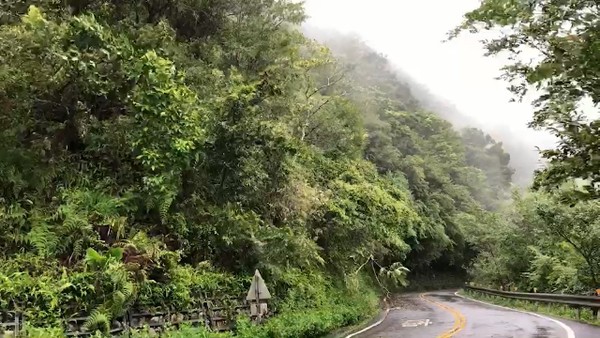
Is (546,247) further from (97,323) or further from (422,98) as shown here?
(422,98)

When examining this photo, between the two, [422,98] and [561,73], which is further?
[422,98]

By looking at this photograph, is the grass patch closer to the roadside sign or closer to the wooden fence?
the roadside sign

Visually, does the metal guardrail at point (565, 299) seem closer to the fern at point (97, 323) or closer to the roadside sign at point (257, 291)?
the roadside sign at point (257, 291)

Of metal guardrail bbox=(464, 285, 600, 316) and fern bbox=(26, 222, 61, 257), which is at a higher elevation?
fern bbox=(26, 222, 61, 257)

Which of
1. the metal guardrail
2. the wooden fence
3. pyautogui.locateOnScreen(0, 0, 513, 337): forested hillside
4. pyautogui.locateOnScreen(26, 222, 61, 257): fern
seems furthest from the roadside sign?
the metal guardrail

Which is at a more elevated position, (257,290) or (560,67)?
(560,67)

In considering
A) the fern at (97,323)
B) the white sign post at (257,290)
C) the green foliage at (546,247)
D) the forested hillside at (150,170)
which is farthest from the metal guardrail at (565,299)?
the fern at (97,323)

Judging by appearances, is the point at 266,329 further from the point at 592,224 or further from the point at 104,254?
the point at 592,224

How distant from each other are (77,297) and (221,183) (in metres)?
5.28

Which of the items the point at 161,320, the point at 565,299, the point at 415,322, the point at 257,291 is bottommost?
the point at 415,322

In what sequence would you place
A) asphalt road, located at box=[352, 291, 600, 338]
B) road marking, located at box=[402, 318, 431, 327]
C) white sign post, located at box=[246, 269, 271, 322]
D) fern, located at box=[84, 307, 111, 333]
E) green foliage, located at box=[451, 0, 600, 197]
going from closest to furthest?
green foliage, located at box=[451, 0, 600, 197] → fern, located at box=[84, 307, 111, 333] → white sign post, located at box=[246, 269, 271, 322] → asphalt road, located at box=[352, 291, 600, 338] → road marking, located at box=[402, 318, 431, 327]

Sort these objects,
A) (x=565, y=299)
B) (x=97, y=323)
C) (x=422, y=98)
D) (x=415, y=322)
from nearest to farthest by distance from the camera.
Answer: (x=97, y=323) < (x=415, y=322) < (x=565, y=299) < (x=422, y=98)

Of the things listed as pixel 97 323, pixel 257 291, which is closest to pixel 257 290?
pixel 257 291

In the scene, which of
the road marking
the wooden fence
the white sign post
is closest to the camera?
the wooden fence
